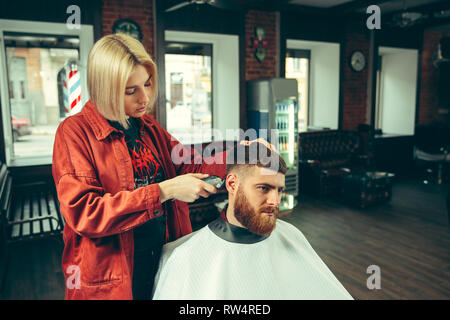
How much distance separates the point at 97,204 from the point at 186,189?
21 centimetres

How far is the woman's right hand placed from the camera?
3.01ft

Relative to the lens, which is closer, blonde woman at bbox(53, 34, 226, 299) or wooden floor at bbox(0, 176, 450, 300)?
blonde woman at bbox(53, 34, 226, 299)

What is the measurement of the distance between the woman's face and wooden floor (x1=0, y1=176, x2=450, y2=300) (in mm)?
2087

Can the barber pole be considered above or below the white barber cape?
above

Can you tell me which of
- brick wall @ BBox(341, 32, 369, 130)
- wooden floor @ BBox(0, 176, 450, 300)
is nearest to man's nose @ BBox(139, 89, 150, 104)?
wooden floor @ BBox(0, 176, 450, 300)

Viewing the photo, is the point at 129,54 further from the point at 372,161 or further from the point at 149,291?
the point at 372,161

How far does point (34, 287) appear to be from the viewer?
8.82 feet

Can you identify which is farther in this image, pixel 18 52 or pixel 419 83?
pixel 419 83

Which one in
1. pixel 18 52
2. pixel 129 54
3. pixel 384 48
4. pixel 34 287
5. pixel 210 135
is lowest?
pixel 34 287

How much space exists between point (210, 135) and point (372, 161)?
99.6 inches

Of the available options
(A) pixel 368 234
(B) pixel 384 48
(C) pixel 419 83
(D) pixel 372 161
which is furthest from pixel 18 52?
(C) pixel 419 83

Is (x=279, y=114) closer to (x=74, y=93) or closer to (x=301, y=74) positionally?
(x=301, y=74)

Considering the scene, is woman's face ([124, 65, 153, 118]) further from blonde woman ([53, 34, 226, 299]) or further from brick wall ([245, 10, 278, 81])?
brick wall ([245, 10, 278, 81])

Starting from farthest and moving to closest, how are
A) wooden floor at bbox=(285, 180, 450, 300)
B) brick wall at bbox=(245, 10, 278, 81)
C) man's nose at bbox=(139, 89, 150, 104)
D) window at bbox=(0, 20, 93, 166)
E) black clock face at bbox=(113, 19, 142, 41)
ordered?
brick wall at bbox=(245, 10, 278, 81) < black clock face at bbox=(113, 19, 142, 41) < window at bbox=(0, 20, 93, 166) < wooden floor at bbox=(285, 180, 450, 300) < man's nose at bbox=(139, 89, 150, 104)
